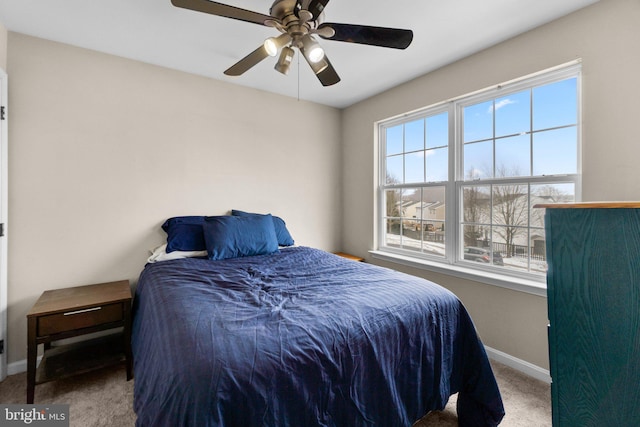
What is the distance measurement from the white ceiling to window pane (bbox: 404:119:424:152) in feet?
1.71

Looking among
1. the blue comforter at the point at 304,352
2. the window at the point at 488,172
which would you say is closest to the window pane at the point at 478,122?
the window at the point at 488,172

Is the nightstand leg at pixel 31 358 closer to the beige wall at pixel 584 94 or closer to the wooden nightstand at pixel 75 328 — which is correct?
the wooden nightstand at pixel 75 328

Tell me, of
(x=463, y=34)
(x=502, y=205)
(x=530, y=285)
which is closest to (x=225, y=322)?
(x=530, y=285)

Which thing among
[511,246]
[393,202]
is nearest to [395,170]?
[393,202]

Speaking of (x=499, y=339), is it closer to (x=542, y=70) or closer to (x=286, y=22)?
(x=542, y=70)

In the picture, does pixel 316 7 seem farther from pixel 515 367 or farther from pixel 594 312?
pixel 515 367

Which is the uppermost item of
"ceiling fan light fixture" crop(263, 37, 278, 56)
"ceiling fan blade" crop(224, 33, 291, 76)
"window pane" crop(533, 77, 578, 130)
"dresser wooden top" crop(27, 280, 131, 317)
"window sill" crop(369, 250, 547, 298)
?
"ceiling fan blade" crop(224, 33, 291, 76)

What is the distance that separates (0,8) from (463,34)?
3.12 m

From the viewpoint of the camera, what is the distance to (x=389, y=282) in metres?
1.67

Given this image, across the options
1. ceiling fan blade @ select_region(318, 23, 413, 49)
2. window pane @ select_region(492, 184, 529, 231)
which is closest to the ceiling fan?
ceiling fan blade @ select_region(318, 23, 413, 49)

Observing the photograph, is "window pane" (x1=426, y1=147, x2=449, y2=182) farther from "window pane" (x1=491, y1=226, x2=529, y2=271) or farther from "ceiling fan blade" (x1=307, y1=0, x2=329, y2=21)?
"ceiling fan blade" (x1=307, y1=0, x2=329, y2=21)

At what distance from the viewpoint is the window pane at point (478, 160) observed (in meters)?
2.42

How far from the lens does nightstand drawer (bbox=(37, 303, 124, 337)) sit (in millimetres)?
1728

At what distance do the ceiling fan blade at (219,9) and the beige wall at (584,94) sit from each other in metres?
1.83
